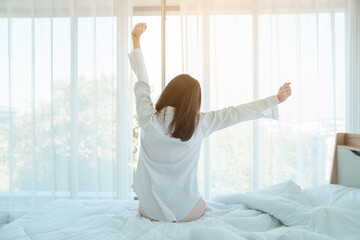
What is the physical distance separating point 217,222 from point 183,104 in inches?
20.2

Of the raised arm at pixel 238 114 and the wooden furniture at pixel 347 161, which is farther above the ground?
the raised arm at pixel 238 114

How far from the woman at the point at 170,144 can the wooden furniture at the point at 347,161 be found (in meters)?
0.76

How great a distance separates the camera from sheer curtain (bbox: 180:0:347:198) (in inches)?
98.0

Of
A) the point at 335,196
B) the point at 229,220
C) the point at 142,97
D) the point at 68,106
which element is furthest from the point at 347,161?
the point at 68,106

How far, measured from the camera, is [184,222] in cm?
Result: 119

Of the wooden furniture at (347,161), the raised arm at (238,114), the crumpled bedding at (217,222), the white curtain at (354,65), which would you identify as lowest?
the crumpled bedding at (217,222)

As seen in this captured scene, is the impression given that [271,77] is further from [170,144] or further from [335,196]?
[170,144]

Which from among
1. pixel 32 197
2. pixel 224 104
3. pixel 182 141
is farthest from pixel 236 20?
pixel 32 197

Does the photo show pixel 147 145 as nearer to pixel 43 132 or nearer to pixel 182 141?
pixel 182 141

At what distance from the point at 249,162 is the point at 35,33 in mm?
2367

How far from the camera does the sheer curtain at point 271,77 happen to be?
249 cm

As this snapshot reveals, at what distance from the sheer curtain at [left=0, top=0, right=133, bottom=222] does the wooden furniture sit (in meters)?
1.69

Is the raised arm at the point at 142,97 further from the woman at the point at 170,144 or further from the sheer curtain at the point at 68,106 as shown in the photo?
the sheer curtain at the point at 68,106

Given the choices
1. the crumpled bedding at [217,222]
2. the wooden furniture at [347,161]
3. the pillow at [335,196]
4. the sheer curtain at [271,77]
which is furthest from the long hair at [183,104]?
the sheer curtain at [271,77]
